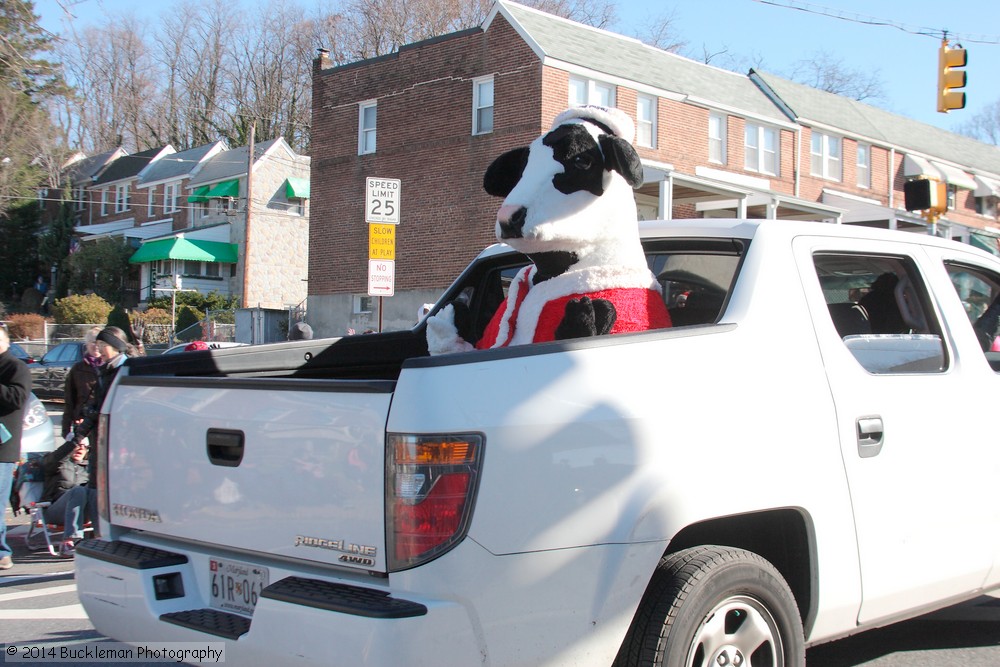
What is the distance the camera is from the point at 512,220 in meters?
3.66

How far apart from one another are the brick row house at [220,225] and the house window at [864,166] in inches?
905

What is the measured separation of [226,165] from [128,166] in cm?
1020

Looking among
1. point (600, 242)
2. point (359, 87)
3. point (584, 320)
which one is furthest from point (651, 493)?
point (359, 87)

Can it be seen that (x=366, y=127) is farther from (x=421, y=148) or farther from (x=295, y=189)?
(x=295, y=189)

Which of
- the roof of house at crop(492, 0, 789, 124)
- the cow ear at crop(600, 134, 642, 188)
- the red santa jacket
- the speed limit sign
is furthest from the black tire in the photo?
the roof of house at crop(492, 0, 789, 124)

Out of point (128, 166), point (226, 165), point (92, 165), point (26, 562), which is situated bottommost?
point (26, 562)

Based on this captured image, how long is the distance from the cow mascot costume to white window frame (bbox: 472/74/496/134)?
23.0 m

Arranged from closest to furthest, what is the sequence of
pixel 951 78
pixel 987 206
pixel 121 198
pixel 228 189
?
pixel 951 78 < pixel 987 206 < pixel 228 189 < pixel 121 198

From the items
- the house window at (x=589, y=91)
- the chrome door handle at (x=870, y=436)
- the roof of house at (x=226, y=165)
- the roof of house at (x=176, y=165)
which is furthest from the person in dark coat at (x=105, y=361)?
the roof of house at (x=176, y=165)

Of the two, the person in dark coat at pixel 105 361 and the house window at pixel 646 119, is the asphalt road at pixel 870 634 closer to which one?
the person in dark coat at pixel 105 361

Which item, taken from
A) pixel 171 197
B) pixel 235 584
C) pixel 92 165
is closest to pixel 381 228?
pixel 235 584

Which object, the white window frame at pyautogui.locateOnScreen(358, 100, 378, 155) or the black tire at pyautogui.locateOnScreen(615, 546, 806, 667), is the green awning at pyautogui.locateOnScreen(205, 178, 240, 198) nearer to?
the white window frame at pyautogui.locateOnScreen(358, 100, 378, 155)

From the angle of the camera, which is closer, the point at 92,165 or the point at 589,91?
the point at 589,91

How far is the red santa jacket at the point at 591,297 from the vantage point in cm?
352
